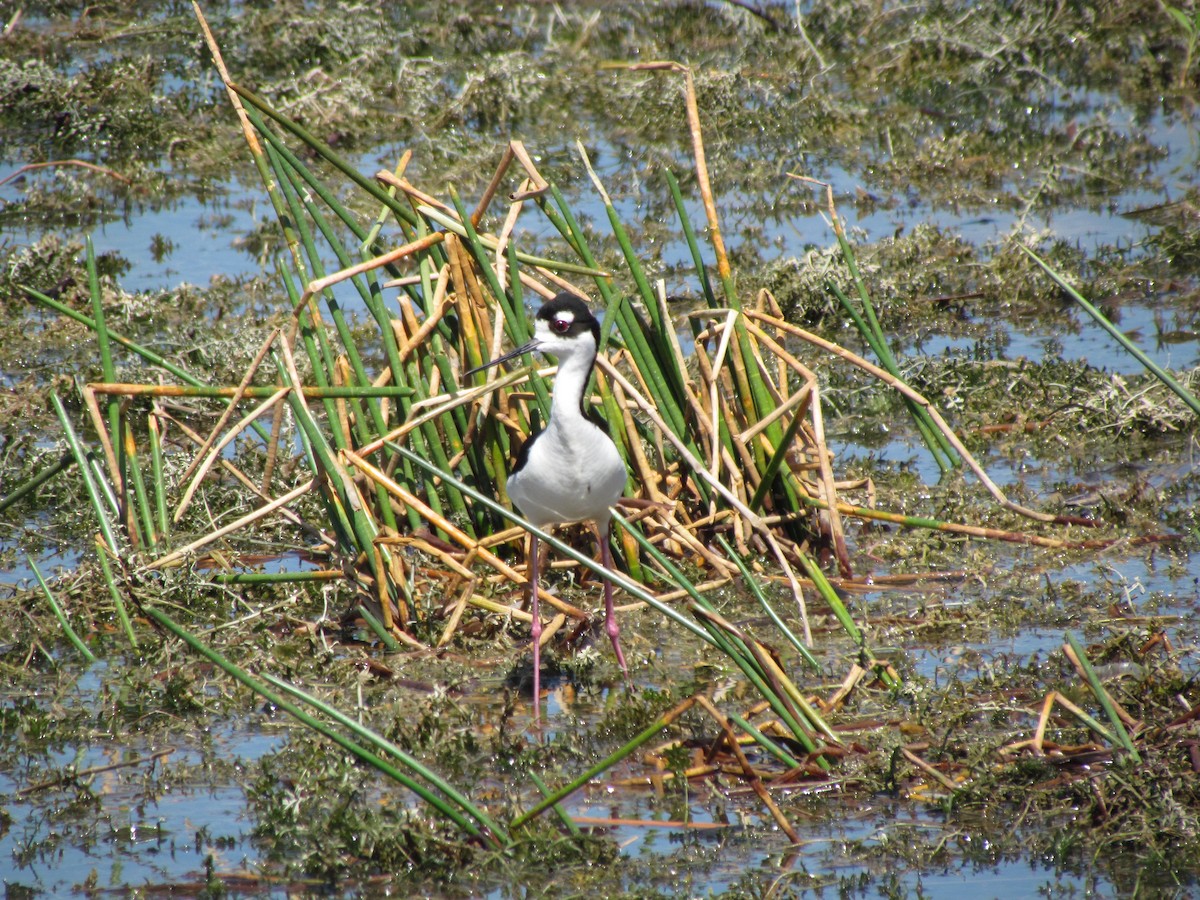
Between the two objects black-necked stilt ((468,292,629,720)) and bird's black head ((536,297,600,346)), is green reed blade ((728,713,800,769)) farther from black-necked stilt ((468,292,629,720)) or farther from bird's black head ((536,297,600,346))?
bird's black head ((536,297,600,346))

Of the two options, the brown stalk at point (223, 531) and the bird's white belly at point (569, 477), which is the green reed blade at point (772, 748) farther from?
the brown stalk at point (223, 531)

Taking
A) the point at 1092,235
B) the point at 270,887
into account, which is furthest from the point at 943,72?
the point at 270,887

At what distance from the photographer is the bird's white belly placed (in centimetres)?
420

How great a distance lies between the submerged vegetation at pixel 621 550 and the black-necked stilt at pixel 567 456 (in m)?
0.18

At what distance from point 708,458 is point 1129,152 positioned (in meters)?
5.83

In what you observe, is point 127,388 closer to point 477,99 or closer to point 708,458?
point 708,458

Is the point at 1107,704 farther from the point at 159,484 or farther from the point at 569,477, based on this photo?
the point at 159,484

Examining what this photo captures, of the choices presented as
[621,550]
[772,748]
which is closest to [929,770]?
[772,748]

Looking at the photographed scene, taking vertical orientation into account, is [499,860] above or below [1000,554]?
above

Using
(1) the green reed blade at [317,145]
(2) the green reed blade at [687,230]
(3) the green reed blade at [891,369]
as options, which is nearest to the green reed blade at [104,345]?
(1) the green reed blade at [317,145]

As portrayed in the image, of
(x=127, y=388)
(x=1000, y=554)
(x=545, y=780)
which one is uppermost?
(x=127, y=388)

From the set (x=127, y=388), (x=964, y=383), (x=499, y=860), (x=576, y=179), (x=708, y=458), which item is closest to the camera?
(x=499, y=860)

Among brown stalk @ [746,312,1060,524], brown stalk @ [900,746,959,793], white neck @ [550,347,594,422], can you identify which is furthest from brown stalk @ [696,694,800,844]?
brown stalk @ [746,312,1060,524]

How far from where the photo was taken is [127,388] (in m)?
4.53
